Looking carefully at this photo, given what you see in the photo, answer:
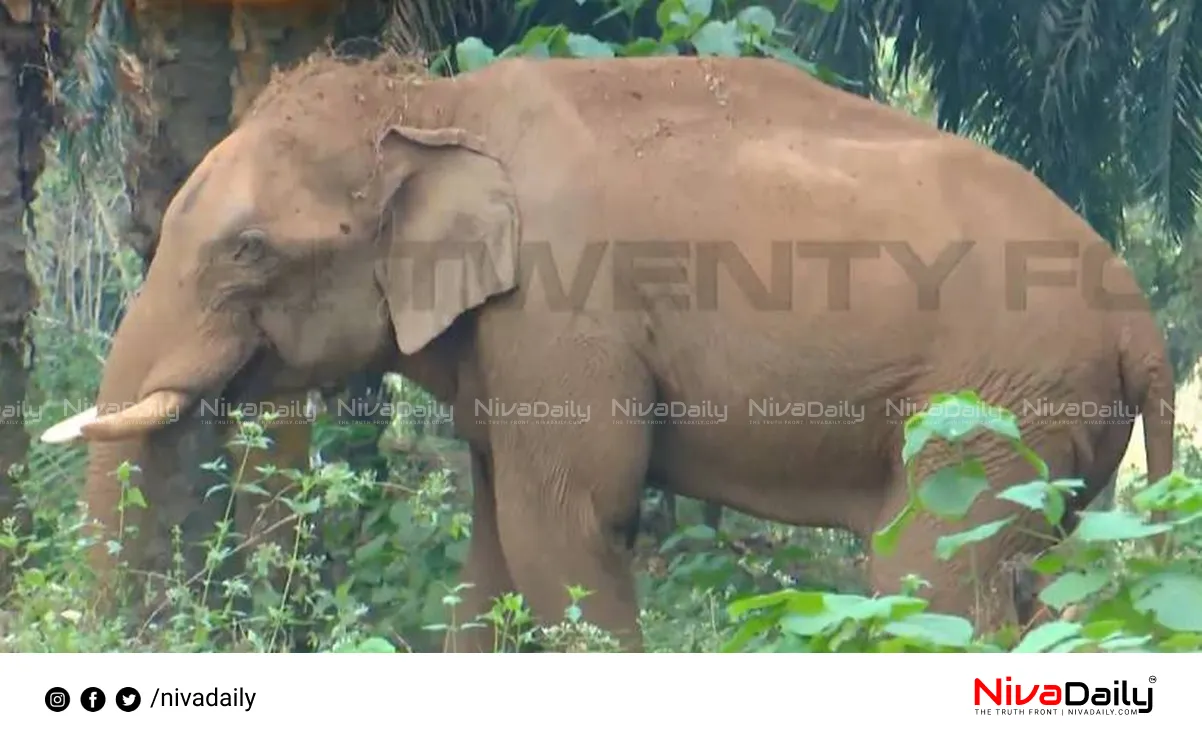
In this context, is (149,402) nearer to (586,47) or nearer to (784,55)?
(586,47)

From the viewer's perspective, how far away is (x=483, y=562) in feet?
23.1

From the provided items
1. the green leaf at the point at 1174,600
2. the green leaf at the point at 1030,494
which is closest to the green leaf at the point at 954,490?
the green leaf at the point at 1030,494

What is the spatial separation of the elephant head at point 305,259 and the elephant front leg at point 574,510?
42 centimetres

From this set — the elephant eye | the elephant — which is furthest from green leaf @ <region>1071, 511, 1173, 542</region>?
the elephant eye

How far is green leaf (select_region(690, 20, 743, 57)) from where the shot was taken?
7.31 metres

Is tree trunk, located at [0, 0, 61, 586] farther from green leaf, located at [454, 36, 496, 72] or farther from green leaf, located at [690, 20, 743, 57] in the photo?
green leaf, located at [690, 20, 743, 57]

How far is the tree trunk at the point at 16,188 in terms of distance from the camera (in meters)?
6.82

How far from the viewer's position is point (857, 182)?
6379 mm

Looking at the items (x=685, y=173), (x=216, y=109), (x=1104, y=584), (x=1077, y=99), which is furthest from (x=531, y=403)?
(x=1077, y=99)

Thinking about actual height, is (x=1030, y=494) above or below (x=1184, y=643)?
above

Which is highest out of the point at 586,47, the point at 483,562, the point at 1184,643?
the point at 586,47

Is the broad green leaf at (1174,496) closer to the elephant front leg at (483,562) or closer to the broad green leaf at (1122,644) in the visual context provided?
the broad green leaf at (1122,644)
